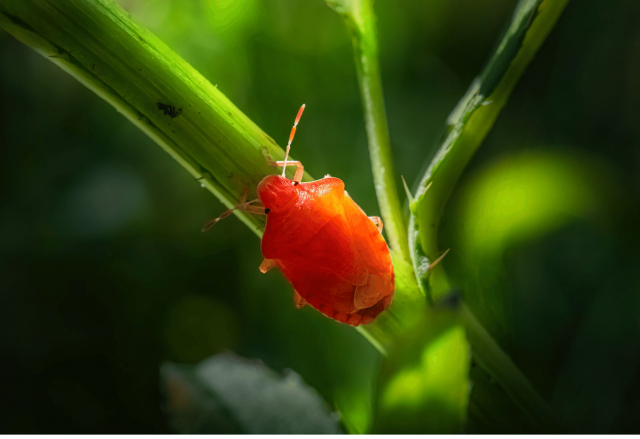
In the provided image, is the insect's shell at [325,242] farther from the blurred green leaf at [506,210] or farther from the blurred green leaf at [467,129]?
the blurred green leaf at [506,210]

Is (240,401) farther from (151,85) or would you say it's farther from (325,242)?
(151,85)

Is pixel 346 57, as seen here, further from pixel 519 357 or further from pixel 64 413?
pixel 64 413

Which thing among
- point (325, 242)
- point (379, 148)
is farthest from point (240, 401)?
point (379, 148)

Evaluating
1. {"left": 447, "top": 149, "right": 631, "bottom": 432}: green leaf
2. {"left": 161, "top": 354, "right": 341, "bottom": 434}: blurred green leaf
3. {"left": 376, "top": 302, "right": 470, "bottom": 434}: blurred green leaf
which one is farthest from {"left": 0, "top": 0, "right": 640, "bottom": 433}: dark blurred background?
{"left": 376, "top": 302, "right": 470, "bottom": 434}: blurred green leaf

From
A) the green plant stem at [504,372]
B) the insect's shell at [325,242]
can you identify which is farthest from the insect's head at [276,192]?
the green plant stem at [504,372]

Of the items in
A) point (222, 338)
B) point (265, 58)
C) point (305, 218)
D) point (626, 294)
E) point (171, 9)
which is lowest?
point (626, 294)

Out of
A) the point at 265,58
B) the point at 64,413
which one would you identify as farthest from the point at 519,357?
the point at 64,413
